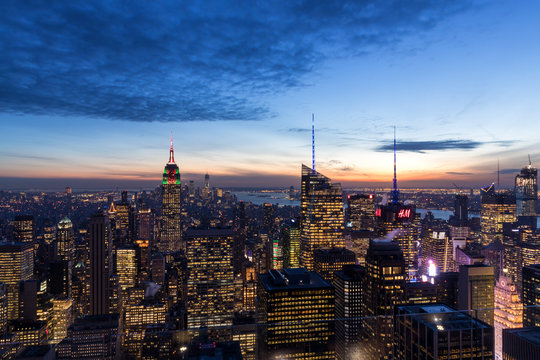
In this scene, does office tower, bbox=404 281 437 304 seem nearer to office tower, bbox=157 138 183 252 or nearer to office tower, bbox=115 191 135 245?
office tower, bbox=157 138 183 252

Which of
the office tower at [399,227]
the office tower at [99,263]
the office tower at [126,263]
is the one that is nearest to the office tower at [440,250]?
the office tower at [399,227]

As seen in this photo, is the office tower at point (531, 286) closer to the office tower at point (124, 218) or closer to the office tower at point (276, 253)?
the office tower at point (276, 253)

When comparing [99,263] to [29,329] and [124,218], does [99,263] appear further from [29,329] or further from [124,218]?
[124,218]

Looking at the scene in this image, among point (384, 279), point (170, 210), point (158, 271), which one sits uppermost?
point (170, 210)

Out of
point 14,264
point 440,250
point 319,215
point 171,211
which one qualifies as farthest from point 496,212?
point 14,264

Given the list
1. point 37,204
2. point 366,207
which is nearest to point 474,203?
point 366,207

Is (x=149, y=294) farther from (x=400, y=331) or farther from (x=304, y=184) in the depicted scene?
(x=400, y=331)
